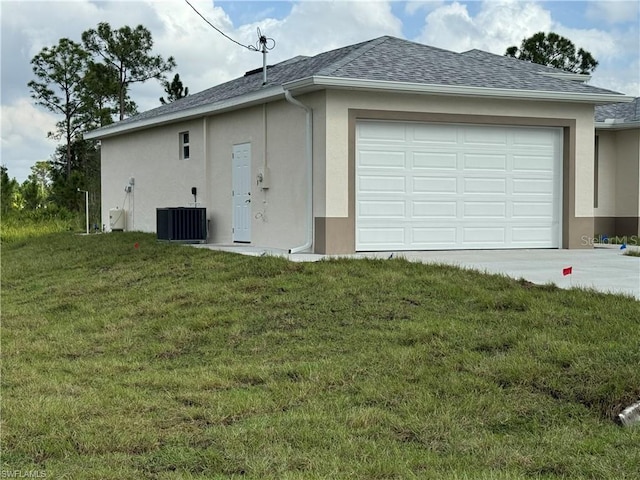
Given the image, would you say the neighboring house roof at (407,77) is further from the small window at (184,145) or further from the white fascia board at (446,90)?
the small window at (184,145)

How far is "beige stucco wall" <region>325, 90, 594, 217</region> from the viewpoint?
13.0 m

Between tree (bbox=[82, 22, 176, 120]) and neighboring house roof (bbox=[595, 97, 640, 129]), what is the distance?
27471mm

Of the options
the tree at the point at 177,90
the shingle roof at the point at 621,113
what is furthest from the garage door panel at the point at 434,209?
the tree at the point at 177,90

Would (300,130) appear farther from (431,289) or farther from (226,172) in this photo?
(431,289)

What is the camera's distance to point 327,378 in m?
6.20

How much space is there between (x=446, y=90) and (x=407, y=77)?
693 mm

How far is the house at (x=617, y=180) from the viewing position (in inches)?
717

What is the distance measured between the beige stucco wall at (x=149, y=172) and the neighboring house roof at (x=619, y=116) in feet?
29.9

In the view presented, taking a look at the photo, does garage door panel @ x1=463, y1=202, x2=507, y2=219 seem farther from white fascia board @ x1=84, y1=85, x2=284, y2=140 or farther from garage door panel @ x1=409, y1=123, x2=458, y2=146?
white fascia board @ x1=84, y1=85, x2=284, y2=140

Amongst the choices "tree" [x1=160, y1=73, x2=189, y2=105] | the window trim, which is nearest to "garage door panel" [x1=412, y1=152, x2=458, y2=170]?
the window trim

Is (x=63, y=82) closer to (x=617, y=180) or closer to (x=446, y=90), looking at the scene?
(x=617, y=180)

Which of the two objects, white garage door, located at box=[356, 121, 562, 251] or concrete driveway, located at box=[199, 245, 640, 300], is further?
white garage door, located at box=[356, 121, 562, 251]

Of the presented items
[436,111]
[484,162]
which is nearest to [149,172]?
[436,111]

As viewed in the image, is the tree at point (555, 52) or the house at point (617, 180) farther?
the tree at point (555, 52)
